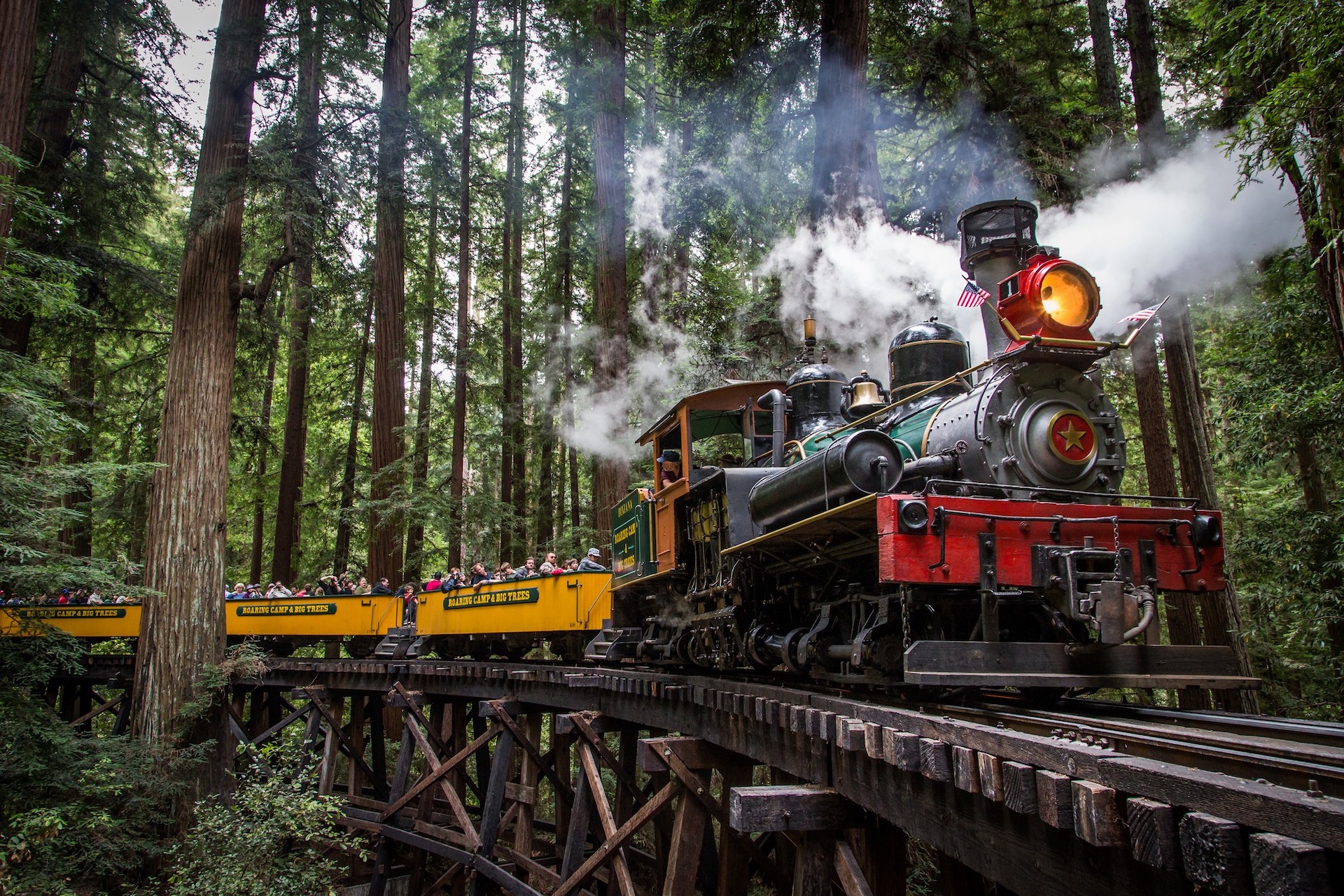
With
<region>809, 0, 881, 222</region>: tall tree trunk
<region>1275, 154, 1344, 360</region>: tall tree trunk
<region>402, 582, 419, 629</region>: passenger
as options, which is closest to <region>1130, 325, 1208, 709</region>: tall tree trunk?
<region>1275, 154, 1344, 360</region>: tall tree trunk

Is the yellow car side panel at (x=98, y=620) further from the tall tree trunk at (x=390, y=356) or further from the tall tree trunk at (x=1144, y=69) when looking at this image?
the tall tree trunk at (x=1144, y=69)

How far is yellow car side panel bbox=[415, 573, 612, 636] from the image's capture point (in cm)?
1093

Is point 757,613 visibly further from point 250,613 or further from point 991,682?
point 250,613

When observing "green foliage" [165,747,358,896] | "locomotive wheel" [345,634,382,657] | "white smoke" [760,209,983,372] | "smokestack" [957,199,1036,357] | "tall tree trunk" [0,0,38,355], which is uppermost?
"tall tree trunk" [0,0,38,355]

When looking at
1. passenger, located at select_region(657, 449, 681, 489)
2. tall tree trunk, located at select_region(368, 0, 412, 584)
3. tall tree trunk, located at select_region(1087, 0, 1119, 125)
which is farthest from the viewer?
tall tree trunk, located at select_region(368, 0, 412, 584)

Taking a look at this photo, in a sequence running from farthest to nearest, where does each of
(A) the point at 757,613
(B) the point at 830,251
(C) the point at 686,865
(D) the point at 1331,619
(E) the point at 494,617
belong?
(E) the point at 494,617
(B) the point at 830,251
(D) the point at 1331,619
(A) the point at 757,613
(C) the point at 686,865

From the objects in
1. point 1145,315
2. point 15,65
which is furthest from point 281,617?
point 1145,315

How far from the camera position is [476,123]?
77.2ft

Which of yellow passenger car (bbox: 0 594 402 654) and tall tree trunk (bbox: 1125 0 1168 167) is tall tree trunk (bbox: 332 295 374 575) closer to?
yellow passenger car (bbox: 0 594 402 654)

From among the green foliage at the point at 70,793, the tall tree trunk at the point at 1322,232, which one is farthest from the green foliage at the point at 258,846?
the tall tree trunk at the point at 1322,232

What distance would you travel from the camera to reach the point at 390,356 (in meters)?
15.9

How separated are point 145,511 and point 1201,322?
23.2 metres

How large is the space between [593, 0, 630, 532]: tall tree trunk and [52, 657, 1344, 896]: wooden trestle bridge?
4.80 meters

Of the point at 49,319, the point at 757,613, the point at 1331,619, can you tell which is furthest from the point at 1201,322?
the point at 49,319
